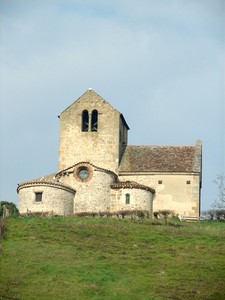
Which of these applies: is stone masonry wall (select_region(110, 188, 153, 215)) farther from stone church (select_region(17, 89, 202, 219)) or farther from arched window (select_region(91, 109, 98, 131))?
arched window (select_region(91, 109, 98, 131))

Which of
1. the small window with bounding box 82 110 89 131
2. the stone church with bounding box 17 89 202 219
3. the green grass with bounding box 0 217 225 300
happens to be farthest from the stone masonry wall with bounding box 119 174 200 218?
the small window with bounding box 82 110 89 131

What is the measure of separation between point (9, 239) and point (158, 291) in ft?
46.9

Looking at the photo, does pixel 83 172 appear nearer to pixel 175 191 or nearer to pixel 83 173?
pixel 83 173

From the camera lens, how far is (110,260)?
177 feet

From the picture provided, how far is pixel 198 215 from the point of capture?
7394 cm

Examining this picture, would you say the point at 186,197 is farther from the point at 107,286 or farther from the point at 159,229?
the point at 107,286

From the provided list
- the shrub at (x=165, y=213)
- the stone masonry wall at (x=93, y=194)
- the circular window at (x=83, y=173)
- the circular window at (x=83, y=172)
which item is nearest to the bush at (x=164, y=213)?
the shrub at (x=165, y=213)

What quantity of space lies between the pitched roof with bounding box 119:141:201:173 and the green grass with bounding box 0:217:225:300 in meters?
8.60

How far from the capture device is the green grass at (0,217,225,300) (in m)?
47.3

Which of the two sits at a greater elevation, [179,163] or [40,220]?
[179,163]

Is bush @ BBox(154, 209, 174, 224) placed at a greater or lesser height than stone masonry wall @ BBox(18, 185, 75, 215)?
lesser

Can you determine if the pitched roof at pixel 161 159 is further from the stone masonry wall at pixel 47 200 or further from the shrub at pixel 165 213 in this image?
the stone masonry wall at pixel 47 200

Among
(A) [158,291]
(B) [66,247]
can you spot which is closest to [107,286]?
(A) [158,291]

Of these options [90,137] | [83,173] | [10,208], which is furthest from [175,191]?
[10,208]
